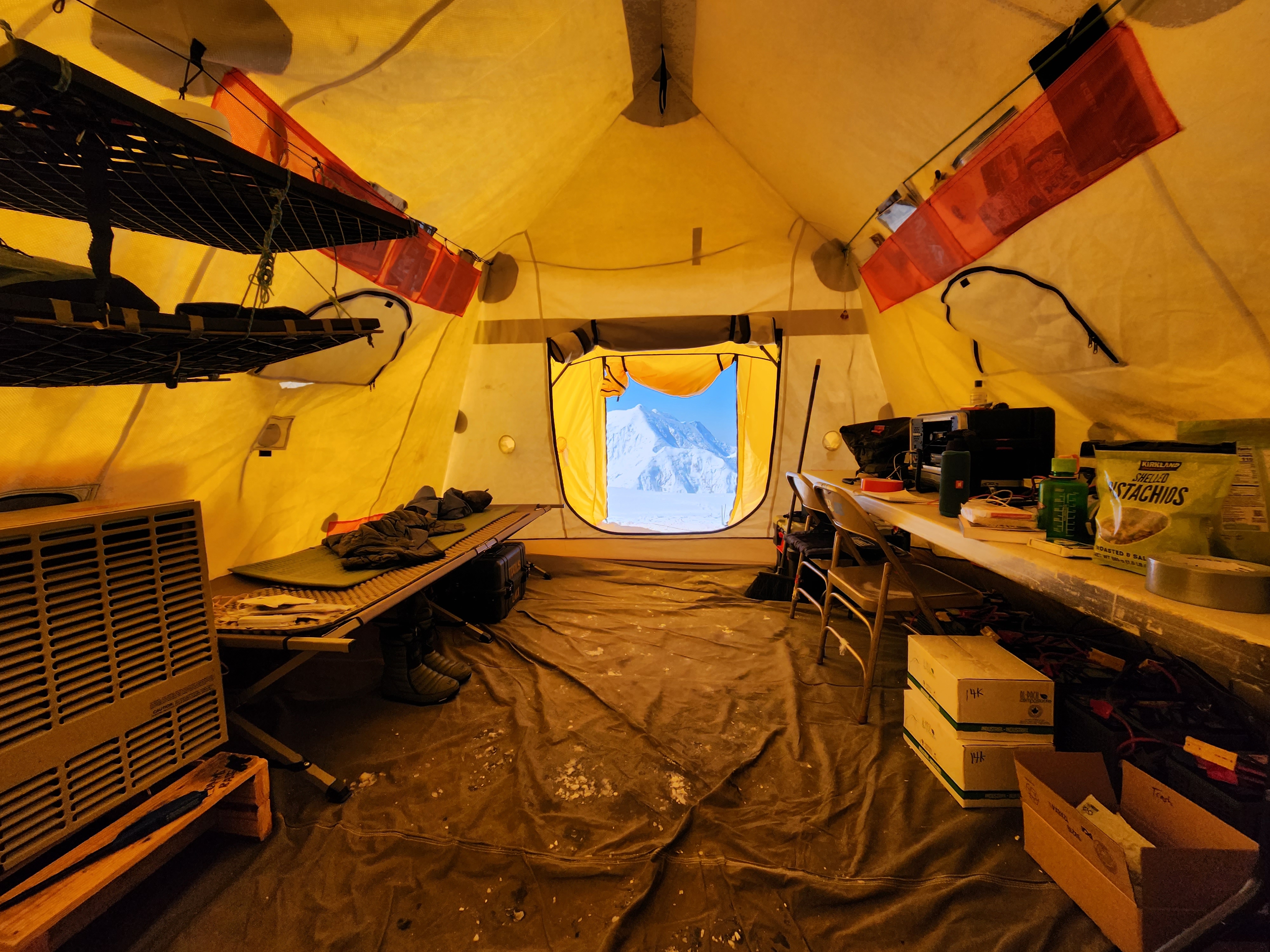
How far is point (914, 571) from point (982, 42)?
68.2 inches

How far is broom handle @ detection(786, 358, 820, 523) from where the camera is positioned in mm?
3461

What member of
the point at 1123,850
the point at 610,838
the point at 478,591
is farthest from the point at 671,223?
the point at 1123,850

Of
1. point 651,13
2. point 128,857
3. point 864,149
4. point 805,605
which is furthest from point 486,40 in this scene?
point 805,605

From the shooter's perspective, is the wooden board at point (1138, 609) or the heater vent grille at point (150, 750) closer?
the wooden board at point (1138, 609)

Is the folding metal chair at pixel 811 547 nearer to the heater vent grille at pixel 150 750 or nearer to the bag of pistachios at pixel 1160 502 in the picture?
the bag of pistachios at pixel 1160 502

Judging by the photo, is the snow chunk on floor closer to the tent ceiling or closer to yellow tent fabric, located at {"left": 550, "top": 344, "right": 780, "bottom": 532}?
yellow tent fabric, located at {"left": 550, "top": 344, "right": 780, "bottom": 532}

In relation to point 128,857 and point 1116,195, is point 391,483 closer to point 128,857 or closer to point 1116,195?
point 128,857

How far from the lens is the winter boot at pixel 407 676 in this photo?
2033 mm

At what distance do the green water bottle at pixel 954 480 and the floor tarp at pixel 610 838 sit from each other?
0.86 metres

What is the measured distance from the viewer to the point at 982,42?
136cm

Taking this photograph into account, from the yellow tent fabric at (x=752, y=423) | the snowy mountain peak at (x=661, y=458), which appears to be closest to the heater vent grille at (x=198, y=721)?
the yellow tent fabric at (x=752, y=423)

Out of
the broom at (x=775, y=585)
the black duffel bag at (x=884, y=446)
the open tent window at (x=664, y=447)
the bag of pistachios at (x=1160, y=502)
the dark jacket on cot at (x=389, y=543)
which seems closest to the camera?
the bag of pistachios at (x=1160, y=502)

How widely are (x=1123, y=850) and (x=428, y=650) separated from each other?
2249mm

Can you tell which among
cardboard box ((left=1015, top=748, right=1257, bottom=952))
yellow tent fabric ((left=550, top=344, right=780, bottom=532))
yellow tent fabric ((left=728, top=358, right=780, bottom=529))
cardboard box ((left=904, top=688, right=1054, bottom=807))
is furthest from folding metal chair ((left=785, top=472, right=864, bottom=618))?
yellow tent fabric ((left=728, top=358, right=780, bottom=529))
